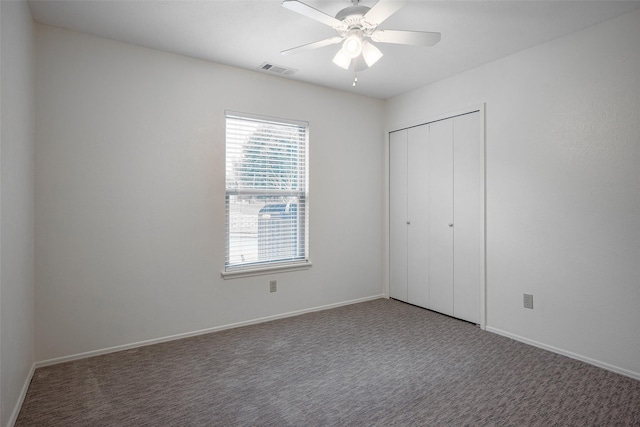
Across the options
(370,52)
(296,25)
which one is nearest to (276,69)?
(296,25)

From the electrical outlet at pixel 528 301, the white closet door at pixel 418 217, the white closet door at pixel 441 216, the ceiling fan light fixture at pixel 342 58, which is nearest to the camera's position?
the ceiling fan light fixture at pixel 342 58

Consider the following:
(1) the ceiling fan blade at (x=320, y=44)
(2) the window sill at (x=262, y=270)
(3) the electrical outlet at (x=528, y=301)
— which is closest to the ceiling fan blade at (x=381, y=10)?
(1) the ceiling fan blade at (x=320, y=44)

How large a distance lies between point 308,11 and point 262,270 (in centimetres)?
245

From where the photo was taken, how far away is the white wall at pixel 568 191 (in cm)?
254

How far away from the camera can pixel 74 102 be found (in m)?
2.76

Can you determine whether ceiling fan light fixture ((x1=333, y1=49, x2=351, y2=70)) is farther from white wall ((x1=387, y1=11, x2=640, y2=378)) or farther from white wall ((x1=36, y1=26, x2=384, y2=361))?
white wall ((x1=387, y1=11, x2=640, y2=378))

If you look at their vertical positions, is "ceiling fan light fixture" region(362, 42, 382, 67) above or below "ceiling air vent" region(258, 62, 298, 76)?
below

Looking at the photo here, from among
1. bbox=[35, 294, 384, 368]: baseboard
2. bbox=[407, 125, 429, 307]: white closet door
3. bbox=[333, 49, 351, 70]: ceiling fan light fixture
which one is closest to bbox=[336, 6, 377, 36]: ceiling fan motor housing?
bbox=[333, 49, 351, 70]: ceiling fan light fixture

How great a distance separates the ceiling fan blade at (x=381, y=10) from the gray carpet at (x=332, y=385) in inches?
88.9

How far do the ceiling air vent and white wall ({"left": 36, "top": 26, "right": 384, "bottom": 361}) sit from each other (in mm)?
127

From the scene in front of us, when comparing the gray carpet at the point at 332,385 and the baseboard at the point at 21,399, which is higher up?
the baseboard at the point at 21,399

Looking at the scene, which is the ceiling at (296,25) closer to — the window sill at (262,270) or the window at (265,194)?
the window at (265,194)

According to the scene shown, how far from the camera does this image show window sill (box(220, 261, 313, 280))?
3469 millimetres

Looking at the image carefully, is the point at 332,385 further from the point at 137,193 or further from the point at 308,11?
the point at 308,11
